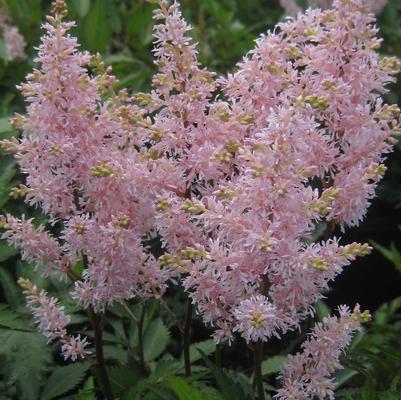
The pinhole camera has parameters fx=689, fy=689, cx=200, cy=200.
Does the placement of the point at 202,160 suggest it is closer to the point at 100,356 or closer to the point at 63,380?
the point at 100,356

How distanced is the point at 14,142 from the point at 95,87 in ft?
0.76

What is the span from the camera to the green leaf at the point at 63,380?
200 cm

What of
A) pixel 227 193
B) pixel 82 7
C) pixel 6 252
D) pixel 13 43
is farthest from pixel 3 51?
pixel 227 193

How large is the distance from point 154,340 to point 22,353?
63 centimetres

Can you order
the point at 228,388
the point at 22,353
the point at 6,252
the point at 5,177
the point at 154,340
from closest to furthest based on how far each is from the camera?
the point at 228,388, the point at 22,353, the point at 6,252, the point at 5,177, the point at 154,340

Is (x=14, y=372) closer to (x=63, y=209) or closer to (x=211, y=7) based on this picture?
(x=63, y=209)

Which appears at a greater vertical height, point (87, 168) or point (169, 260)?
point (87, 168)

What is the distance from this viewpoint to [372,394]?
1.65m

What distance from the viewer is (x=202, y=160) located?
61.5 inches

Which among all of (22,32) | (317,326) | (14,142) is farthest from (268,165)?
(22,32)

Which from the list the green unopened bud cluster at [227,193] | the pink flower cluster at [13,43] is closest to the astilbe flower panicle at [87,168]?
the green unopened bud cluster at [227,193]

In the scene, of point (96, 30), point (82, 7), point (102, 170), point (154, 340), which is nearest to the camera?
point (102, 170)

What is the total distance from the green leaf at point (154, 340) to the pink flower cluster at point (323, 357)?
0.78m

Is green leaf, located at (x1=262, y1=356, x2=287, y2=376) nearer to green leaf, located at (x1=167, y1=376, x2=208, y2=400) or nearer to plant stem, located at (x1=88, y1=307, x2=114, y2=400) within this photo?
plant stem, located at (x1=88, y1=307, x2=114, y2=400)
